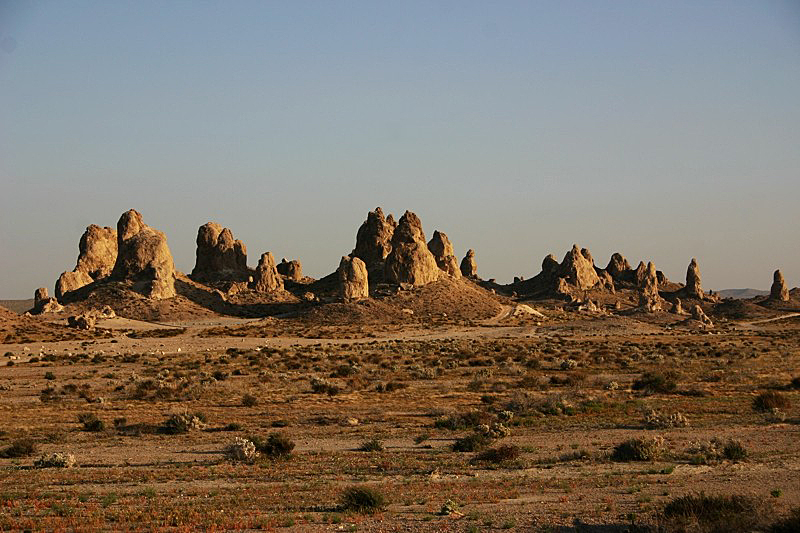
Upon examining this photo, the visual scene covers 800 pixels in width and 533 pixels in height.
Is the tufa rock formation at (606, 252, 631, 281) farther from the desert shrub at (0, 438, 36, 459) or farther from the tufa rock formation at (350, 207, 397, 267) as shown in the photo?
the desert shrub at (0, 438, 36, 459)

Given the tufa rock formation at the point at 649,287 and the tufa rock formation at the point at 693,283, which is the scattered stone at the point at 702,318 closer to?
the tufa rock formation at the point at 649,287

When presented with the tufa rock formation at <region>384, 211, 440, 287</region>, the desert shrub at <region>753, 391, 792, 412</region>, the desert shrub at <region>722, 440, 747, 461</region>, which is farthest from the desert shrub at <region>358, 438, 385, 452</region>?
the tufa rock formation at <region>384, 211, 440, 287</region>

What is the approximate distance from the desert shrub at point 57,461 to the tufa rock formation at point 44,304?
317 feet

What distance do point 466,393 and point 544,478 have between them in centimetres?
1834

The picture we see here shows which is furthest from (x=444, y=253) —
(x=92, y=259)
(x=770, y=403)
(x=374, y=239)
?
(x=770, y=403)

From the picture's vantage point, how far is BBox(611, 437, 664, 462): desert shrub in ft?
61.4

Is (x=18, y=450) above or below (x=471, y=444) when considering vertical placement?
below

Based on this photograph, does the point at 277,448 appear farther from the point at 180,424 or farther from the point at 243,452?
the point at 180,424

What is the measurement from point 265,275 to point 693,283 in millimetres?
76506

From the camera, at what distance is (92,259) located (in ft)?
426

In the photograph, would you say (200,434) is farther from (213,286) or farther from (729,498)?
(213,286)

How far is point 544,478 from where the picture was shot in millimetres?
16969

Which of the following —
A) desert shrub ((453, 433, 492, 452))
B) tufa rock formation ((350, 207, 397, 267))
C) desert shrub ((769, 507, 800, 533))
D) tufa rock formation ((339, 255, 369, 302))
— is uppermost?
tufa rock formation ((350, 207, 397, 267))

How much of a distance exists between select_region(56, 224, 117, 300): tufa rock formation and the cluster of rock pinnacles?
0.51 feet
